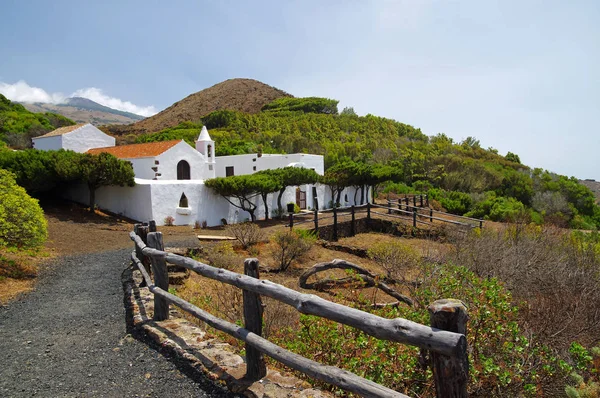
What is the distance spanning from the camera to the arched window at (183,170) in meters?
22.5

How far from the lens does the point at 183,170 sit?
74.7 feet

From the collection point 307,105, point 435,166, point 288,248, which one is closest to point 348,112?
point 307,105

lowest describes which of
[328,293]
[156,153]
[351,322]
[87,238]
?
[328,293]

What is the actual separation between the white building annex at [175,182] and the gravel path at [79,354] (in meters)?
11.5

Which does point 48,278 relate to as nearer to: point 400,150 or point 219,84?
point 400,150

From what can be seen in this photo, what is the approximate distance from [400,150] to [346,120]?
1887 centimetres

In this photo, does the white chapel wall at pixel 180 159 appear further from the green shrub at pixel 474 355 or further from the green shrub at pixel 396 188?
the green shrub at pixel 474 355

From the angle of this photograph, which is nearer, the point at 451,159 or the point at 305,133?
the point at 451,159

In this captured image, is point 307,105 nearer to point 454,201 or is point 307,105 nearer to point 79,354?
point 454,201

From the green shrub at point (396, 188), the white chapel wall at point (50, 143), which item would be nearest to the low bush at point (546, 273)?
the green shrub at point (396, 188)

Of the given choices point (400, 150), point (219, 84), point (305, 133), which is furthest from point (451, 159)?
point (219, 84)

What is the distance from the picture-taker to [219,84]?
325 ft

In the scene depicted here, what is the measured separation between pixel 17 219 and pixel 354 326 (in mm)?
7874

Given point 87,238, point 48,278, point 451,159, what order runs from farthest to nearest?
1. point 451,159
2. point 87,238
3. point 48,278
